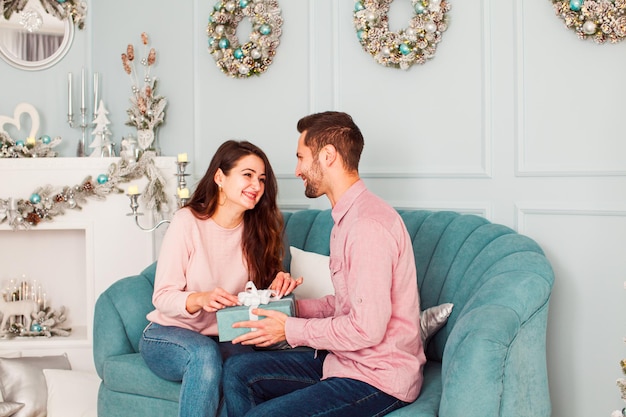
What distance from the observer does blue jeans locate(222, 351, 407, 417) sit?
1874 mm

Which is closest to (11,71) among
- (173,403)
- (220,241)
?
(220,241)

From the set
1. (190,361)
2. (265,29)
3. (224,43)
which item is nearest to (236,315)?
(190,361)

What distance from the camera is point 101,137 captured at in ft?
13.3

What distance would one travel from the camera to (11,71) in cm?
421

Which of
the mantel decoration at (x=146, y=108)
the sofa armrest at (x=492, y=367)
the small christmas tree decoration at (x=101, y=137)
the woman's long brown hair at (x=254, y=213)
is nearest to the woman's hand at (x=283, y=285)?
the woman's long brown hair at (x=254, y=213)

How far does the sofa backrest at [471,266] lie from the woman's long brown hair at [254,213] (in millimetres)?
326

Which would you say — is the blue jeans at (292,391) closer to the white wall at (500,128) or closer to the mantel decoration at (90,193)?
the white wall at (500,128)

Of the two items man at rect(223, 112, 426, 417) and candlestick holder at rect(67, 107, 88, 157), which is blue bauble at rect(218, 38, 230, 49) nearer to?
candlestick holder at rect(67, 107, 88, 157)

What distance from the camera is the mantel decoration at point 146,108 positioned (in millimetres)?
3967

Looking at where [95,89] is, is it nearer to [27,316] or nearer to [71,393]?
[27,316]

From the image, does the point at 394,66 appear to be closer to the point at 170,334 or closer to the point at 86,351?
the point at 170,334

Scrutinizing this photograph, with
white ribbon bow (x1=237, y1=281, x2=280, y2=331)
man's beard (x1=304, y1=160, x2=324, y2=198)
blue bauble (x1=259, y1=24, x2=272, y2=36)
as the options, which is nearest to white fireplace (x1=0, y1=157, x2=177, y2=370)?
blue bauble (x1=259, y1=24, x2=272, y2=36)

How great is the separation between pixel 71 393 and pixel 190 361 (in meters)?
1.32

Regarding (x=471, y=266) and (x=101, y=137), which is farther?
(x=101, y=137)
